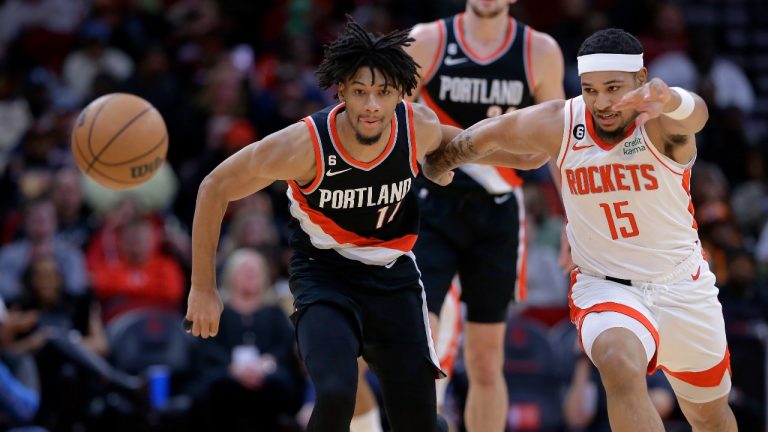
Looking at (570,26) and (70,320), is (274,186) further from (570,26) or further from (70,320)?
(570,26)

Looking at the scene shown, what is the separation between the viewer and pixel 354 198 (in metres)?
6.12

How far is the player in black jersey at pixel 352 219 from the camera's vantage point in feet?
19.5

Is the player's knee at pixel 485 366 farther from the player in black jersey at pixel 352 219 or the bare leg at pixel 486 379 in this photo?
the player in black jersey at pixel 352 219

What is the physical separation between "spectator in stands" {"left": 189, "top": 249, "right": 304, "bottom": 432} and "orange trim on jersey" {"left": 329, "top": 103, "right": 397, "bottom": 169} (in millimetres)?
4235

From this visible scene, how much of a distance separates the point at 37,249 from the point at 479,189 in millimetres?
4927

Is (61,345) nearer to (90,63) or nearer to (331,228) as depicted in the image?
(331,228)

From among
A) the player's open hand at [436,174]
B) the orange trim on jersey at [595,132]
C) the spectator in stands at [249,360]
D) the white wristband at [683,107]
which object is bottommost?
the spectator in stands at [249,360]

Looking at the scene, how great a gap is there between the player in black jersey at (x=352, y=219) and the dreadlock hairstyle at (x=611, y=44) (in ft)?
3.05

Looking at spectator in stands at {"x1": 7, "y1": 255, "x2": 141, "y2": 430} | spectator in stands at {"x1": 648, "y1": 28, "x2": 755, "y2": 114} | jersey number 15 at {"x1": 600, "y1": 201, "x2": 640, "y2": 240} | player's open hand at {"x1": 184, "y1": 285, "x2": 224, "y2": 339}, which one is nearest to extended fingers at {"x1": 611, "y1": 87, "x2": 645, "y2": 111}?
jersey number 15 at {"x1": 600, "y1": 201, "x2": 640, "y2": 240}

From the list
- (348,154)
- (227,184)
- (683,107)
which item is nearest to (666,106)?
(683,107)

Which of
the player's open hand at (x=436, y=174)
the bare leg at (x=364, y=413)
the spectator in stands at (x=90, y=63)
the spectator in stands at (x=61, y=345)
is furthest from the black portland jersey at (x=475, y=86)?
the spectator in stands at (x=90, y=63)

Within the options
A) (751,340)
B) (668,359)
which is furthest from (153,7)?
(668,359)

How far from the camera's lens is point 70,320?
10.2 meters

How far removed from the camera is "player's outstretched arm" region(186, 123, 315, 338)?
233 inches
